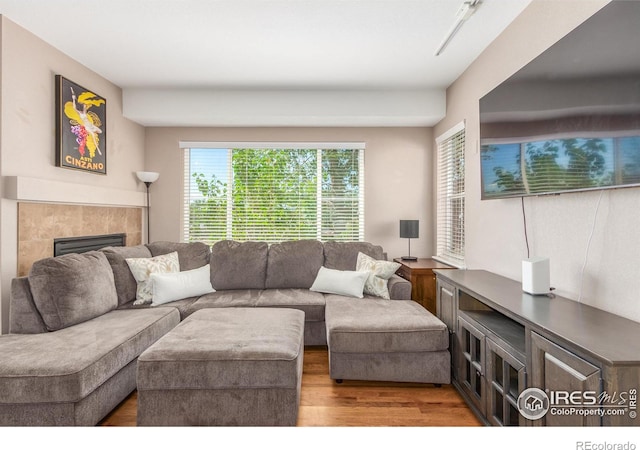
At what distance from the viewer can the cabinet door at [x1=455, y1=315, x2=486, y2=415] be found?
196cm

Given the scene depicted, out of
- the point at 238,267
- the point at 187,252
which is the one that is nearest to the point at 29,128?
the point at 187,252

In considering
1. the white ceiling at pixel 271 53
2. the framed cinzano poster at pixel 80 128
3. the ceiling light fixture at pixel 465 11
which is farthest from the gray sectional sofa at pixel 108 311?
the ceiling light fixture at pixel 465 11

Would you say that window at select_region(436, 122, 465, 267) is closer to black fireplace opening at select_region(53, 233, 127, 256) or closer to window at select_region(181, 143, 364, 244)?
window at select_region(181, 143, 364, 244)

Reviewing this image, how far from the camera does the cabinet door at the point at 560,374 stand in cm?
118

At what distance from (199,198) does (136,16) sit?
7.32 feet

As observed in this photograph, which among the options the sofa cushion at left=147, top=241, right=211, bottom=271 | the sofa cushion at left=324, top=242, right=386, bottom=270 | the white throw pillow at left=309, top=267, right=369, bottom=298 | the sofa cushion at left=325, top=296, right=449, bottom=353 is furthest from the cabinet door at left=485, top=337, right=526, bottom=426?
the sofa cushion at left=147, top=241, right=211, bottom=271

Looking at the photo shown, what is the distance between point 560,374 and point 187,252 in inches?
129

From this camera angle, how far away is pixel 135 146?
4.11 metres

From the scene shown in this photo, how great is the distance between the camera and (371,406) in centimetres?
217

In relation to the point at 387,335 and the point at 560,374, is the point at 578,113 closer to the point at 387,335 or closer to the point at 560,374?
the point at 560,374

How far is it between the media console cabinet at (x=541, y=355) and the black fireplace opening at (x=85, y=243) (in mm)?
3142
